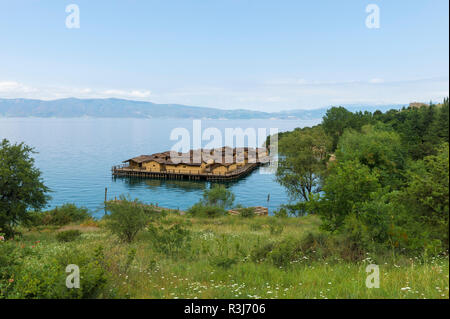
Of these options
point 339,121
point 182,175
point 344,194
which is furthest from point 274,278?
point 339,121

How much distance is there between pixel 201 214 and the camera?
35.8 metres

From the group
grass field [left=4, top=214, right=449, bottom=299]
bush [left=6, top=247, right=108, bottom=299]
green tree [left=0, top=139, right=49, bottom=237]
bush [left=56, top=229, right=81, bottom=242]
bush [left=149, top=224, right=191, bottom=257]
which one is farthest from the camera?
green tree [left=0, top=139, right=49, bottom=237]

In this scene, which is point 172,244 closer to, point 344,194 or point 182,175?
point 344,194

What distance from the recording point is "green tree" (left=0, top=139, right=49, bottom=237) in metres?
21.4

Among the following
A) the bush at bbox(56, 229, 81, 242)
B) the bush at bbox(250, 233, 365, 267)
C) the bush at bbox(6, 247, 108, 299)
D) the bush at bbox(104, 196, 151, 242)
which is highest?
the bush at bbox(6, 247, 108, 299)

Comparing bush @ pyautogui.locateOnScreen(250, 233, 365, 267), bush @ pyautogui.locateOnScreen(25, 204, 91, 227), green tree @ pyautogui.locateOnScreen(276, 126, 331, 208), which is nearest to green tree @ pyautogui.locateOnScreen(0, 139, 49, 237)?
bush @ pyautogui.locateOnScreen(25, 204, 91, 227)

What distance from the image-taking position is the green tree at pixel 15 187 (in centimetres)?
2138

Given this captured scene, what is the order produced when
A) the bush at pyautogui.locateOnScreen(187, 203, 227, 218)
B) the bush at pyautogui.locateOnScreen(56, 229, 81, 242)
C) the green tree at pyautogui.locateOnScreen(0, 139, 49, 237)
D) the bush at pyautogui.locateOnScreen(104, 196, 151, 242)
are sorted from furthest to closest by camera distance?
the bush at pyautogui.locateOnScreen(187, 203, 227, 218) → the green tree at pyautogui.locateOnScreen(0, 139, 49, 237) → the bush at pyautogui.locateOnScreen(56, 229, 81, 242) → the bush at pyautogui.locateOnScreen(104, 196, 151, 242)

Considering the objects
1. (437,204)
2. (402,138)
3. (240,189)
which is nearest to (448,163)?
(437,204)

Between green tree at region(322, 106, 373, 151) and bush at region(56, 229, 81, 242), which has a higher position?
green tree at region(322, 106, 373, 151)

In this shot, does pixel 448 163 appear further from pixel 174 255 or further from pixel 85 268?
pixel 174 255

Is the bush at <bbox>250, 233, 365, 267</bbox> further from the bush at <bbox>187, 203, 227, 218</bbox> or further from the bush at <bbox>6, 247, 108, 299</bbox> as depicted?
the bush at <bbox>187, 203, 227, 218</bbox>

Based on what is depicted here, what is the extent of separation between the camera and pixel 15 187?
2206cm

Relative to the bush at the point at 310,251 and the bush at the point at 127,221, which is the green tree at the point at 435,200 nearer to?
the bush at the point at 310,251
